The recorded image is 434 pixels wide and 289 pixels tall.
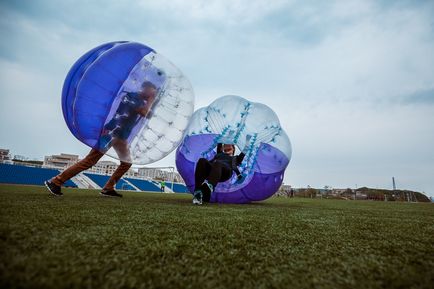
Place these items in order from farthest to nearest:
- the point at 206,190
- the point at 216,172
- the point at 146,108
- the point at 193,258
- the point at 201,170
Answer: the point at 206,190, the point at 216,172, the point at 201,170, the point at 146,108, the point at 193,258

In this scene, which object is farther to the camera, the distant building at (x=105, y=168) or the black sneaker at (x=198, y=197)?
the distant building at (x=105, y=168)

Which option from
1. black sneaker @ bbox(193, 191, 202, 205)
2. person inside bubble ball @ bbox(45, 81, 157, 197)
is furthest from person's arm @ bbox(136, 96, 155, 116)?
black sneaker @ bbox(193, 191, 202, 205)

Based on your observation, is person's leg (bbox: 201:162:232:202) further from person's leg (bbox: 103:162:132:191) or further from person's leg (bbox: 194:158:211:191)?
person's leg (bbox: 103:162:132:191)

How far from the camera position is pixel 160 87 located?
3.47m

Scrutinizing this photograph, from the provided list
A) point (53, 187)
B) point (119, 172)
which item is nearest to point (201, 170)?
point (119, 172)

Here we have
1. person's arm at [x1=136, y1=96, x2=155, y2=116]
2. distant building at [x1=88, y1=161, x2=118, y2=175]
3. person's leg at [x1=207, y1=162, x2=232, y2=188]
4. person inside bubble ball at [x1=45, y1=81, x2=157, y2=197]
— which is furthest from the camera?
distant building at [x1=88, y1=161, x2=118, y2=175]

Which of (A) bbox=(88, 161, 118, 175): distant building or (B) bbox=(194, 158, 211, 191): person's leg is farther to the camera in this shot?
(A) bbox=(88, 161, 118, 175): distant building

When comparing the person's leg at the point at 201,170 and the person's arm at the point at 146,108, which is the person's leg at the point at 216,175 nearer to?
the person's leg at the point at 201,170

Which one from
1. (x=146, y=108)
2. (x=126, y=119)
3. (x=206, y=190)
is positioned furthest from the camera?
(x=206, y=190)

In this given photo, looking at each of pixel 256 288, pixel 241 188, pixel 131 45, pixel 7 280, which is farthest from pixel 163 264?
pixel 241 188

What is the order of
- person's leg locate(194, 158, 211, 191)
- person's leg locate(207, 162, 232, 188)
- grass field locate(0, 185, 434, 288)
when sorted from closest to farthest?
grass field locate(0, 185, 434, 288) < person's leg locate(194, 158, 211, 191) < person's leg locate(207, 162, 232, 188)

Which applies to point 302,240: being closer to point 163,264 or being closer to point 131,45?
point 163,264

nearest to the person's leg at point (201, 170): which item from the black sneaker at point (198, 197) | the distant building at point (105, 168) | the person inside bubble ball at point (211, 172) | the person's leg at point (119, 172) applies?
the person inside bubble ball at point (211, 172)

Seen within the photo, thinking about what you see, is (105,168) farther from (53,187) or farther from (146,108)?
(146,108)
